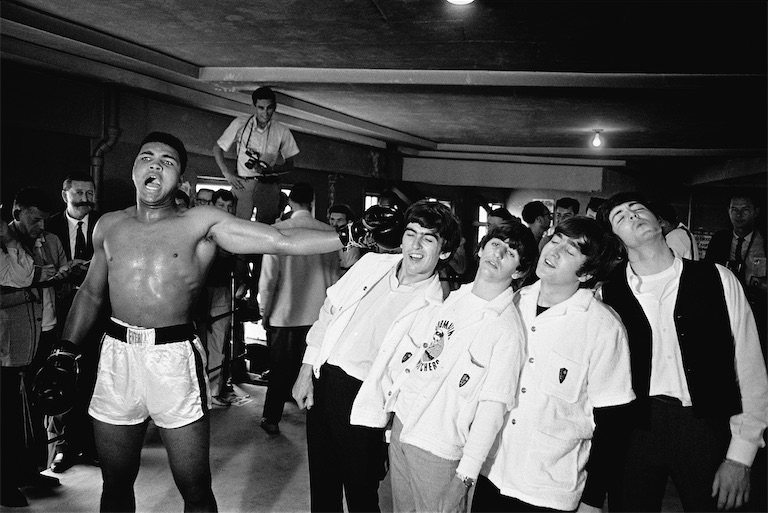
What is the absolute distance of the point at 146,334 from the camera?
2.54 meters

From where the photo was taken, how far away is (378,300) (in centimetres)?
269

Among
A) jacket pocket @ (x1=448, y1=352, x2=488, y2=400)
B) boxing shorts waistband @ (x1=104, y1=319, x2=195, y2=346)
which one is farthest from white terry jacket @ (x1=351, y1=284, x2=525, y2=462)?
boxing shorts waistband @ (x1=104, y1=319, x2=195, y2=346)

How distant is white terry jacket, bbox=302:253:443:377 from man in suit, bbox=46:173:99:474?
1.89 meters

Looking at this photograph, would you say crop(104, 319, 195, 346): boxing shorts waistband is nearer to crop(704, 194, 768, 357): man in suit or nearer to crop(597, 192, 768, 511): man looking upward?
crop(597, 192, 768, 511): man looking upward

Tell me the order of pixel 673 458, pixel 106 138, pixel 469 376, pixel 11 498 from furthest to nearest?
pixel 106 138 < pixel 11 498 < pixel 673 458 < pixel 469 376

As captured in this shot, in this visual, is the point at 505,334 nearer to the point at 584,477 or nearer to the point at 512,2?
the point at 584,477

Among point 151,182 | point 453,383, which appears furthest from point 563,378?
point 151,182

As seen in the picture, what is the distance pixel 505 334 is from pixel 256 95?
3.69 meters

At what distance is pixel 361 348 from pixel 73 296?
8.28 feet

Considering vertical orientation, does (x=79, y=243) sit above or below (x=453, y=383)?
above

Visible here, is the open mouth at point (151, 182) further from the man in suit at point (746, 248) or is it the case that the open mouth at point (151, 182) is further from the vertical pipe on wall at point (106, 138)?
the man in suit at point (746, 248)

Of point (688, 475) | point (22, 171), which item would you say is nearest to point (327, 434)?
point (688, 475)

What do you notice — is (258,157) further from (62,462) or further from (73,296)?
(62,462)

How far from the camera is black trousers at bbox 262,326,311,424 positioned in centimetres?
469
